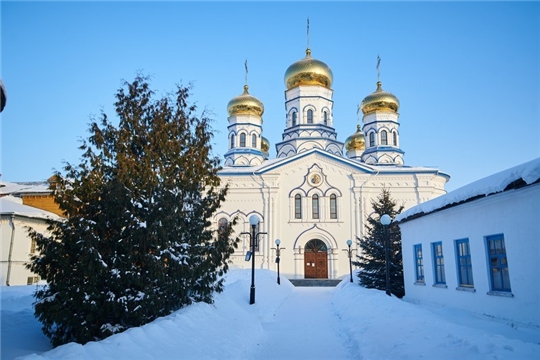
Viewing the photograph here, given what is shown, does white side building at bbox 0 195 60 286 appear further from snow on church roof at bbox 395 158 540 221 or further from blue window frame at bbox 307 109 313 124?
blue window frame at bbox 307 109 313 124

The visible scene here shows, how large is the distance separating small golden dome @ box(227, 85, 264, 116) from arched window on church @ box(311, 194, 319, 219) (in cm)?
1194

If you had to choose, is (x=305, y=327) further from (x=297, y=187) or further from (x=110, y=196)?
(x=297, y=187)

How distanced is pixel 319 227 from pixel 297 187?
145 inches

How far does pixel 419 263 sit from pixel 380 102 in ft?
87.9

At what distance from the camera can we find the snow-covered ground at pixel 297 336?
17.0 ft

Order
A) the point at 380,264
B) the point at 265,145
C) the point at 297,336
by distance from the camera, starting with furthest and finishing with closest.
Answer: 1. the point at 265,145
2. the point at 380,264
3. the point at 297,336

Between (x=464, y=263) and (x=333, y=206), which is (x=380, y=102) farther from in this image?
(x=464, y=263)

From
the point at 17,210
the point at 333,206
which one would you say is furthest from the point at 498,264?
the point at 333,206

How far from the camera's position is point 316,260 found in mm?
31422

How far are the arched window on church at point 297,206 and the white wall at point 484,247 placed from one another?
19.5m

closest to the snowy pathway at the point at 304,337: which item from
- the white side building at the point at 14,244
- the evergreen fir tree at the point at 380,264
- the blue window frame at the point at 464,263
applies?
the blue window frame at the point at 464,263

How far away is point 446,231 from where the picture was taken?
1099 centimetres

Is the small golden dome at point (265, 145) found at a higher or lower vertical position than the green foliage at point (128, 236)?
higher

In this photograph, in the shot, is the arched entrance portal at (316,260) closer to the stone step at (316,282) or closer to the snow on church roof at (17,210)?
the stone step at (316,282)
